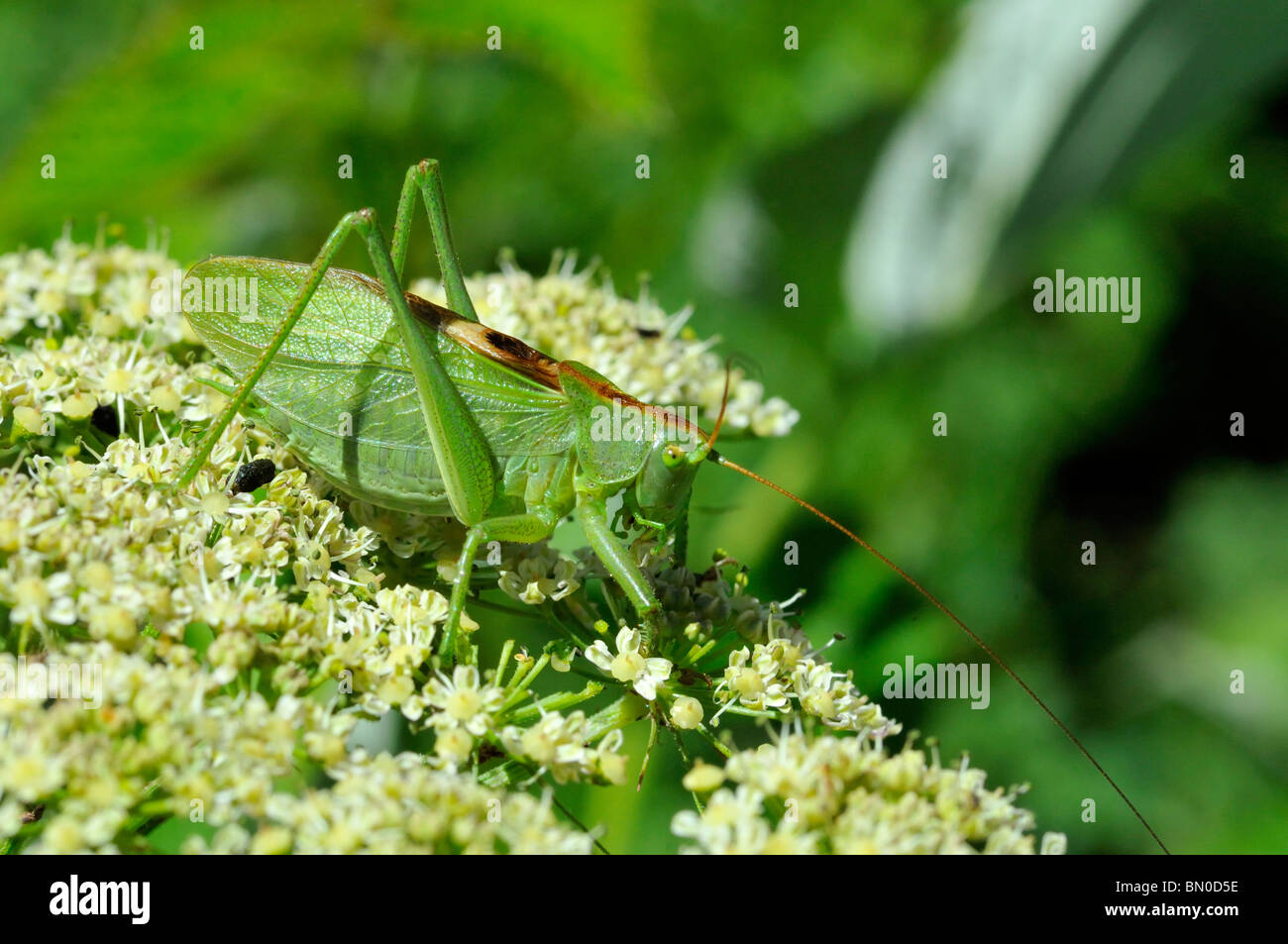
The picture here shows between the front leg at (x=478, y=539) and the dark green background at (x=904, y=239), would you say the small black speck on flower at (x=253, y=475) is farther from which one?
the dark green background at (x=904, y=239)

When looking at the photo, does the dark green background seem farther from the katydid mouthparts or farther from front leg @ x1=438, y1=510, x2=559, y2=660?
front leg @ x1=438, y1=510, x2=559, y2=660

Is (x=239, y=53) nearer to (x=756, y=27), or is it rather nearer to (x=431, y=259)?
(x=431, y=259)

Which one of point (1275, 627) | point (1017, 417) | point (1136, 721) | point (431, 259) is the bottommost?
point (1136, 721)

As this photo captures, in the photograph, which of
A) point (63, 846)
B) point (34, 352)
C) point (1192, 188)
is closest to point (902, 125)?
point (1192, 188)

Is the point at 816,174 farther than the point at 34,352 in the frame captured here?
Yes

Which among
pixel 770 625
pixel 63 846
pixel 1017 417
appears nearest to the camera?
pixel 63 846

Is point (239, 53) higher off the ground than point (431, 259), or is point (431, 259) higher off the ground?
point (239, 53)

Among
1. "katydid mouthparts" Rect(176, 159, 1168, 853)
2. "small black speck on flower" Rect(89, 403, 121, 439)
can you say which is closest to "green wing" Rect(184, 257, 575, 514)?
"katydid mouthparts" Rect(176, 159, 1168, 853)

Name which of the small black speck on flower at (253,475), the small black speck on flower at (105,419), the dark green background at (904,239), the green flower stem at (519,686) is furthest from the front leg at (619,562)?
the small black speck on flower at (105,419)
